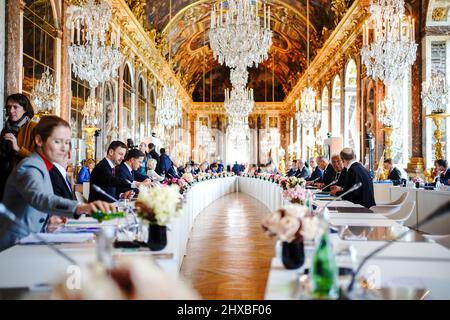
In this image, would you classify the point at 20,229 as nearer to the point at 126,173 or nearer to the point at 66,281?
the point at 66,281

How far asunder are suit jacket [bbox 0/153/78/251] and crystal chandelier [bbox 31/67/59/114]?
693cm

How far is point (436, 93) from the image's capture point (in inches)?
415

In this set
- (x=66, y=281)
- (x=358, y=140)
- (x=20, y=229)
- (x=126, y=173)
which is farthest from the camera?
(x=358, y=140)

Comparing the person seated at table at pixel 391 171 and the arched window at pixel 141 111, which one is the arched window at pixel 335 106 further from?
the person seated at table at pixel 391 171

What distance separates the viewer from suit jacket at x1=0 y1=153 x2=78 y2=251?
2863mm

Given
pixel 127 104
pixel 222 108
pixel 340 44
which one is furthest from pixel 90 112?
pixel 222 108

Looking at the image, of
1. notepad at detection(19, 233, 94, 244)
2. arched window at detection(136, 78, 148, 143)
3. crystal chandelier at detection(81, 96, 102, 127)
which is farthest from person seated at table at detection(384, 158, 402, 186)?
arched window at detection(136, 78, 148, 143)

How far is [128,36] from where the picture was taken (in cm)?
1747

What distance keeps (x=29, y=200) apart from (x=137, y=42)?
55.1 ft

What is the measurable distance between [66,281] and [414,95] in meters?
12.0

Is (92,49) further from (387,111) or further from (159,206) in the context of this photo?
(387,111)

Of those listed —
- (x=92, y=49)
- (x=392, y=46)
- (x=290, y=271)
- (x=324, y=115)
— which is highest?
(x=324, y=115)
